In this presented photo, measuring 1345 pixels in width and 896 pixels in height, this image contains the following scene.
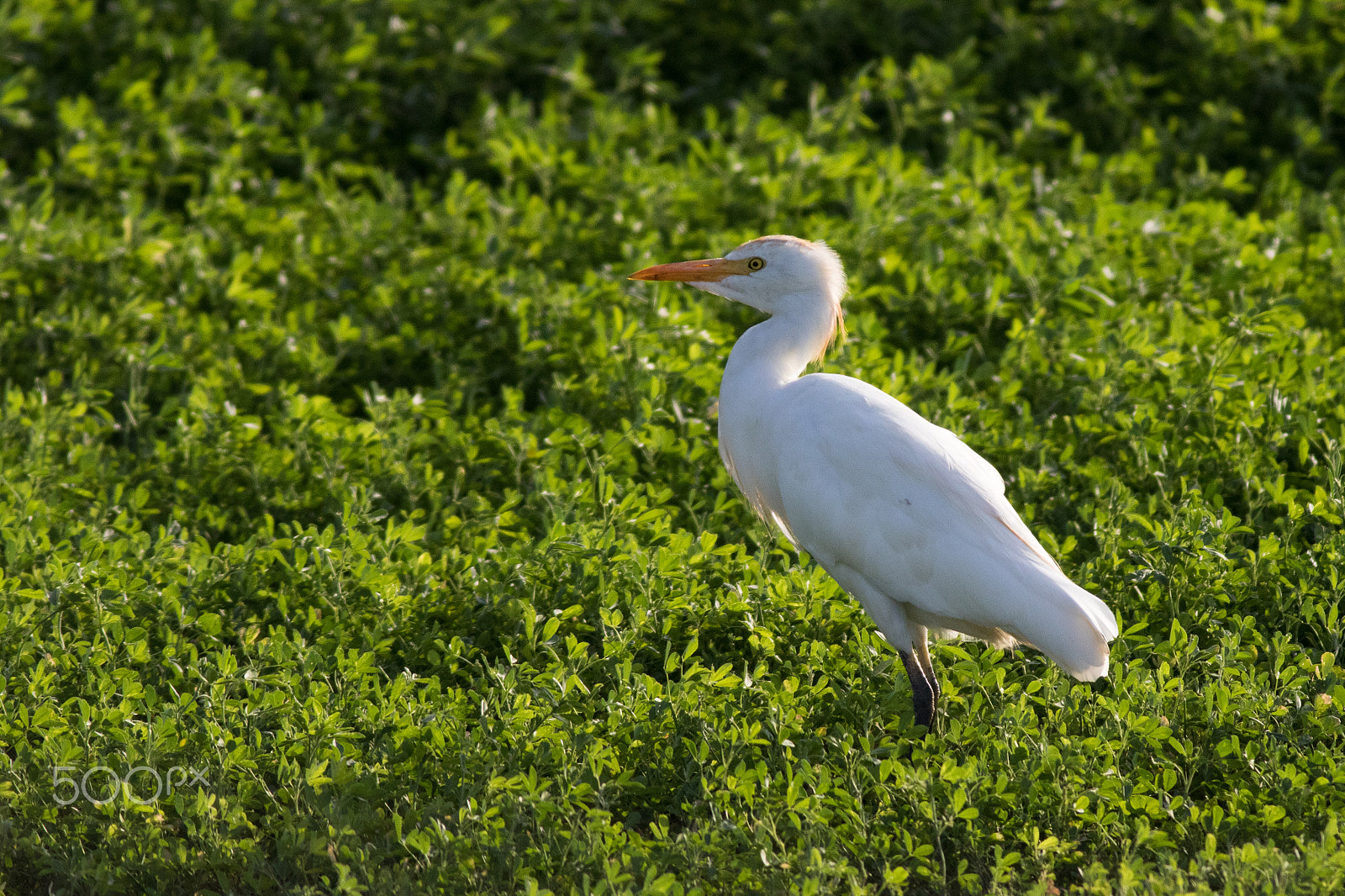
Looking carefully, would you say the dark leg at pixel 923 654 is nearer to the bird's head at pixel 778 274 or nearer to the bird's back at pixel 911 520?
the bird's back at pixel 911 520

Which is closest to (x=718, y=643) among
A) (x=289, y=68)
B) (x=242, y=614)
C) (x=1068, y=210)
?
(x=242, y=614)

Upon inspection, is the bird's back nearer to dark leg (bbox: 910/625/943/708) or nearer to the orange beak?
dark leg (bbox: 910/625/943/708)

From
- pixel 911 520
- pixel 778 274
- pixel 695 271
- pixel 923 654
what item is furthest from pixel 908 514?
pixel 695 271

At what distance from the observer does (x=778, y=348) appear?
4188 mm

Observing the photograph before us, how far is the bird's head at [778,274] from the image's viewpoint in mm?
4234

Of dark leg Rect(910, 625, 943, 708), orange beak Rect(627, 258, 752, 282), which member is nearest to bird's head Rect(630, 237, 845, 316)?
orange beak Rect(627, 258, 752, 282)

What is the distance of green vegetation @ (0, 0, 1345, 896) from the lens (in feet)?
11.0

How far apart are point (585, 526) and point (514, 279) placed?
1.96 metres

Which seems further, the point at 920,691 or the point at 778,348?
the point at 778,348

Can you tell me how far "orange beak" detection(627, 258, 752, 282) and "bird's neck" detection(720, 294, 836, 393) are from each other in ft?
0.84

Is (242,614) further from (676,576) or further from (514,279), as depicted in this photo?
(514,279)

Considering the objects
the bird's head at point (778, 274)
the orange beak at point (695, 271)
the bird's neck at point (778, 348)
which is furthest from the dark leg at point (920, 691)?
the orange beak at point (695, 271)

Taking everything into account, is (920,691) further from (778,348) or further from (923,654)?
(778,348)

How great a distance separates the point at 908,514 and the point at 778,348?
761 millimetres
